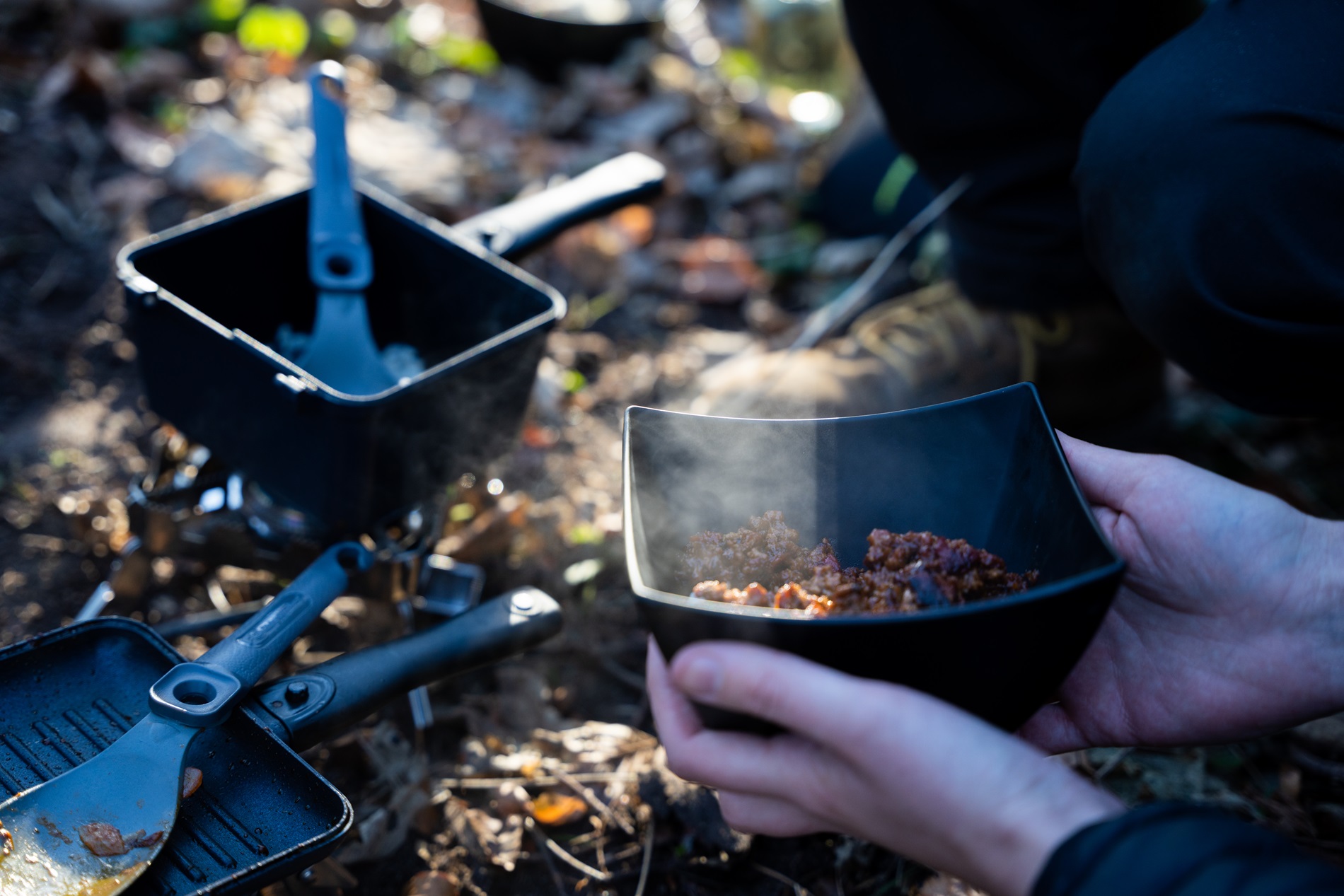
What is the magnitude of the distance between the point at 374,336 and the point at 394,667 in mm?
777

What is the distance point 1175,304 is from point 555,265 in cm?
164

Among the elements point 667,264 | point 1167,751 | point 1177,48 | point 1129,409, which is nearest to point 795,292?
point 667,264

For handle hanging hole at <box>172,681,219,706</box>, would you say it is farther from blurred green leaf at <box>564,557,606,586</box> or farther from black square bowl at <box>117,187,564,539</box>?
blurred green leaf at <box>564,557,606,586</box>

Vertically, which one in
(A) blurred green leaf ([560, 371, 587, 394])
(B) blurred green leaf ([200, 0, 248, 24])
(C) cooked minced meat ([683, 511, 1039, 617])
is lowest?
(A) blurred green leaf ([560, 371, 587, 394])

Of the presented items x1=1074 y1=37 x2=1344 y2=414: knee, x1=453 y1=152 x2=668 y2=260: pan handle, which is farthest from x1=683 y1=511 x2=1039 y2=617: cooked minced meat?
x1=453 y1=152 x2=668 y2=260: pan handle

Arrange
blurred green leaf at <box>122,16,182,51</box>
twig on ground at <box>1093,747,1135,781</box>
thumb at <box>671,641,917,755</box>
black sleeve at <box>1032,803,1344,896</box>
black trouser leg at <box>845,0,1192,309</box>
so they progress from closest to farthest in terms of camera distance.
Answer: black sleeve at <box>1032,803,1344,896</box> → thumb at <box>671,641,917,755</box> → twig on ground at <box>1093,747,1135,781</box> → black trouser leg at <box>845,0,1192,309</box> → blurred green leaf at <box>122,16,182,51</box>

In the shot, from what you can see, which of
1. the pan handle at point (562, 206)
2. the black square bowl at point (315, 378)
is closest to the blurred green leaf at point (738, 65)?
the pan handle at point (562, 206)

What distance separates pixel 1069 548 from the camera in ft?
3.59

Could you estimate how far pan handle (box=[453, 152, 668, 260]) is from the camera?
5.76 feet

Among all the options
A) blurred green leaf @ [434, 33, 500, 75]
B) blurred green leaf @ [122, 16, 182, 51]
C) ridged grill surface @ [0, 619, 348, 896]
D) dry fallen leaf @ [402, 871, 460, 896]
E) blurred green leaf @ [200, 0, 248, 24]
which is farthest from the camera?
blurred green leaf @ [434, 33, 500, 75]

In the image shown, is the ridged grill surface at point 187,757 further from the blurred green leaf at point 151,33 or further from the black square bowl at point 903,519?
the blurred green leaf at point 151,33

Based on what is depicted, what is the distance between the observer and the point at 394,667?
1.29 meters

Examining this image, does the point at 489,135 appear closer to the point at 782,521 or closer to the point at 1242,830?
the point at 782,521

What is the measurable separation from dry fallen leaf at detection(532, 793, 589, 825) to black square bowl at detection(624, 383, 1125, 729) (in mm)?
459
